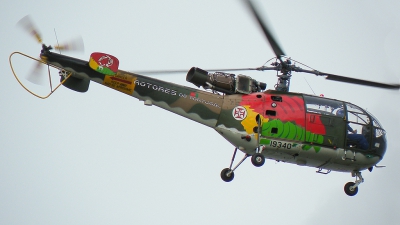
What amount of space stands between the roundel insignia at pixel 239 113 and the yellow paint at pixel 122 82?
3.02 metres

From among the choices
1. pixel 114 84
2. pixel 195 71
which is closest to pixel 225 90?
pixel 195 71

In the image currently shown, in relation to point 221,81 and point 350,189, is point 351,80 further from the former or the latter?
point 221,81

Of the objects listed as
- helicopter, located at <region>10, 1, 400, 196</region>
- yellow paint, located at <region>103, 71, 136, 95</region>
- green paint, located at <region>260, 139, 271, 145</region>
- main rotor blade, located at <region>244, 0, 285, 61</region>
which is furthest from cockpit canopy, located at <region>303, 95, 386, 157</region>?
yellow paint, located at <region>103, 71, 136, 95</region>

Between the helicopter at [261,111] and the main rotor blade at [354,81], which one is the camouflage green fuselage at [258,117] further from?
the main rotor blade at [354,81]

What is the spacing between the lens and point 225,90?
27312 millimetres

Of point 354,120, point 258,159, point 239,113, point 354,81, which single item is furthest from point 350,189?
point 239,113

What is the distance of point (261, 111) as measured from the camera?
88.6 feet

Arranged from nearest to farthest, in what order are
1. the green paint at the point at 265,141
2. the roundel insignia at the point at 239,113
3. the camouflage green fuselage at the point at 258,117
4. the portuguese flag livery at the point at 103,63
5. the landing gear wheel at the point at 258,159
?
the portuguese flag livery at the point at 103,63, the landing gear wheel at the point at 258,159, the camouflage green fuselage at the point at 258,117, the green paint at the point at 265,141, the roundel insignia at the point at 239,113

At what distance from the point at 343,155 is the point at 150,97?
6.00 meters

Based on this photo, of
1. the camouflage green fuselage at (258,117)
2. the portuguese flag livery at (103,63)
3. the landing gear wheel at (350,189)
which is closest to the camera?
the portuguese flag livery at (103,63)

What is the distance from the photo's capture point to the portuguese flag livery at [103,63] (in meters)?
25.8

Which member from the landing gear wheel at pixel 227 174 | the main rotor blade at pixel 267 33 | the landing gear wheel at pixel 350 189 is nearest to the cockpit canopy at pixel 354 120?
the landing gear wheel at pixel 350 189

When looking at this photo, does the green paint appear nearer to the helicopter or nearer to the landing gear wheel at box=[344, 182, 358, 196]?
the helicopter

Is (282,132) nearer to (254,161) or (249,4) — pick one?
(254,161)
